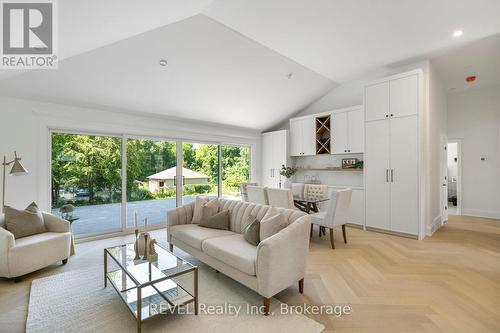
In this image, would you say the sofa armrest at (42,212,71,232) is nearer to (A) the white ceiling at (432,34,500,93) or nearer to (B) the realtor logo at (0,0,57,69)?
(B) the realtor logo at (0,0,57,69)

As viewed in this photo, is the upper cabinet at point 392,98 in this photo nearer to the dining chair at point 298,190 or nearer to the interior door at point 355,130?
the interior door at point 355,130

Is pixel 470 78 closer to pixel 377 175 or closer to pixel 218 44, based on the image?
pixel 377 175

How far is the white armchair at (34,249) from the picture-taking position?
2.52 meters

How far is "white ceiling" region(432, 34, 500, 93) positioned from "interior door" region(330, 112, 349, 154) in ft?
6.06

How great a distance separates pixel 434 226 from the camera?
14.6ft

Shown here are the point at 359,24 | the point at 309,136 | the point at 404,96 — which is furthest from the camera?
the point at 309,136

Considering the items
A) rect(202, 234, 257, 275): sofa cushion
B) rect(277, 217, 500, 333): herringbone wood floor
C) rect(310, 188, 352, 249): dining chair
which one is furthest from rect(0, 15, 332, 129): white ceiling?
rect(277, 217, 500, 333): herringbone wood floor

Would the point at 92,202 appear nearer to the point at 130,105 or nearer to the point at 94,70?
the point at 130,105

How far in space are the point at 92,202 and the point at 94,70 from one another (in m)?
2.32

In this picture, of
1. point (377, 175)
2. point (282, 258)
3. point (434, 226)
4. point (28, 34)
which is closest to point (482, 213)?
point (434, 226)

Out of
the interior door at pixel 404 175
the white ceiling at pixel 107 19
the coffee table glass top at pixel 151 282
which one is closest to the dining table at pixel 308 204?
the interior door at pixel 404 175

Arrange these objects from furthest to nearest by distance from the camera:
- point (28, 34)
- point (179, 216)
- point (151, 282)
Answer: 1. point (179, 216)
2. point (28, 34)
3. point (151, 282)

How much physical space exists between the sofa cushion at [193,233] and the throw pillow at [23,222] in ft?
5.45

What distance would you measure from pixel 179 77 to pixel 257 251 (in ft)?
10.5
